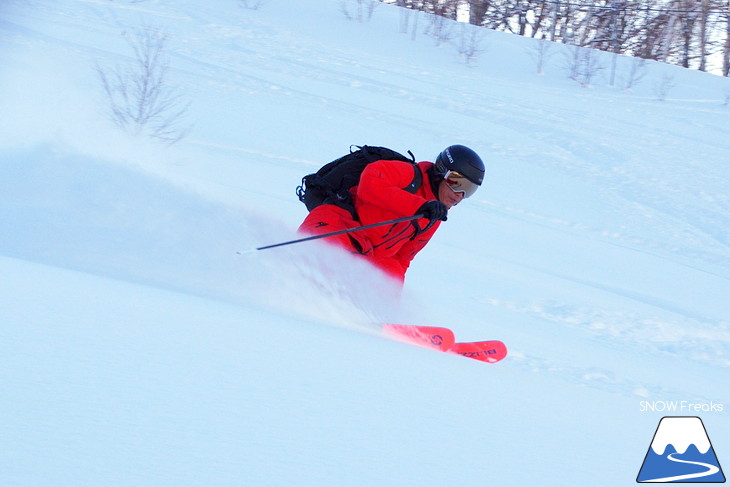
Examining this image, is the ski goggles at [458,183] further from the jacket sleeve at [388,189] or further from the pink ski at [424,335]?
the pink ski at [424,335]

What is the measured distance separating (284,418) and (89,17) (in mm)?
13774

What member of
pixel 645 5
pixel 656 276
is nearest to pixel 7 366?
pixel 656 276

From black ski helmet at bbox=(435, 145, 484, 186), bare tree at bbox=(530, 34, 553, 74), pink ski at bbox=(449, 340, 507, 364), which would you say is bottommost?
pink ski at bbox=(449, 340, 507, 364)

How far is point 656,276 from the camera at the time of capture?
737 centimetres

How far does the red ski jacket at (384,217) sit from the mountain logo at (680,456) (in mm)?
1776

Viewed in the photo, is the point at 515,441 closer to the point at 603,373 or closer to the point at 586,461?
the point at 586,461

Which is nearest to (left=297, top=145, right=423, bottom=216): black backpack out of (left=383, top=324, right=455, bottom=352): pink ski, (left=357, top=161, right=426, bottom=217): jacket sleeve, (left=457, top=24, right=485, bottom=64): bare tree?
(left=357, top=161, right=426, bottom=217): jacket sleeve

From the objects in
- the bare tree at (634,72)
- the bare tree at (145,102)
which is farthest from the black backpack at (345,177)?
the bare tree at (634,72)

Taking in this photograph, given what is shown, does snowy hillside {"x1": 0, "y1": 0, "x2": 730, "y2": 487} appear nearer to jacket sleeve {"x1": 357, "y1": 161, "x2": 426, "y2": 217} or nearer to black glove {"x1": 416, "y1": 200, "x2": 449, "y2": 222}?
jacket sleeve {"x1": 357, "y1": 161, "x2": 426, "y2": 217}

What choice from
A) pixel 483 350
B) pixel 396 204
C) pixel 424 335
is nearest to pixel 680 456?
pixel 483 350

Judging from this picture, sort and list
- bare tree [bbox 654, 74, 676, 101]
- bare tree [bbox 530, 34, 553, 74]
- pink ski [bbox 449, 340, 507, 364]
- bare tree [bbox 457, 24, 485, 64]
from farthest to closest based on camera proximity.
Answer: bare tree [bbox 457, 24, 485, 64] → bare tree [bbox 530, 34, 553, 74] → bare tree [bbox 654, 74, 676, 101] → pink ski [bbox 449, 340, 507, 364]

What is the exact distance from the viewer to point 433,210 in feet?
12.9

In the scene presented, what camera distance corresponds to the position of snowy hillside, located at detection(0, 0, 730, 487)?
6.22 feet

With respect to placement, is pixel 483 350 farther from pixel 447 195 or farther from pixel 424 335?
pixel 447 195
